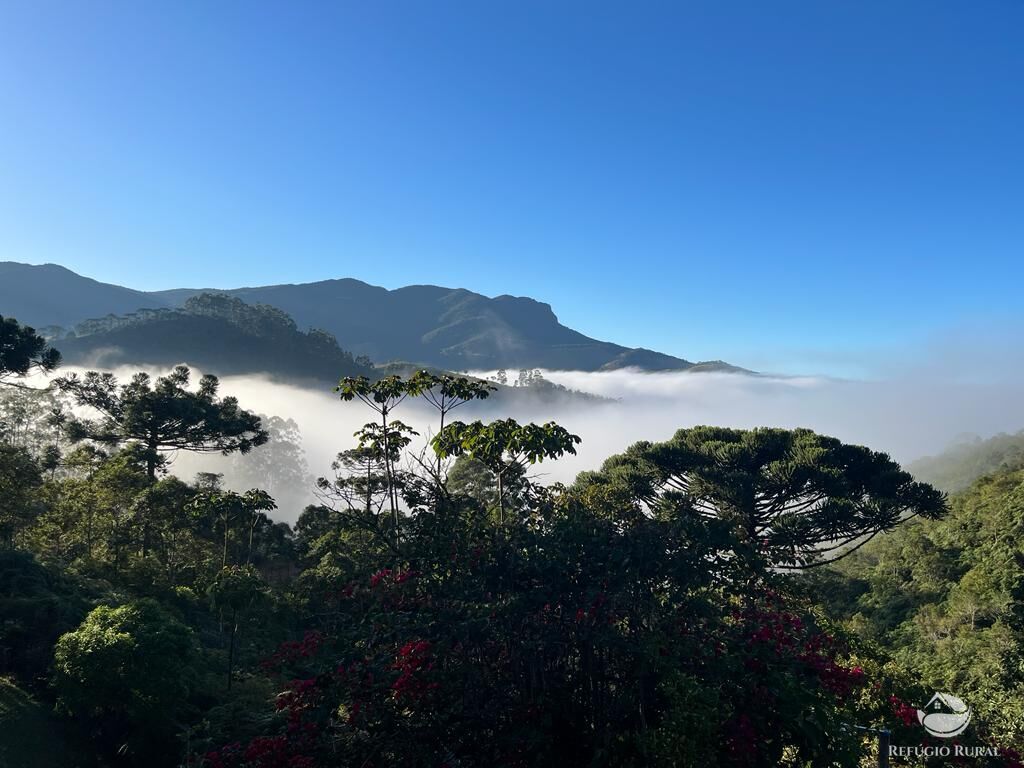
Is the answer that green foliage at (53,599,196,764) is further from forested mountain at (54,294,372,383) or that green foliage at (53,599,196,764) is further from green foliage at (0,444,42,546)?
forested mountain at (54,294,372,383)

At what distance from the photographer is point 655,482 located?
2534 cm

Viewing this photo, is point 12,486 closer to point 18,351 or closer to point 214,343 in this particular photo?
point 18,351

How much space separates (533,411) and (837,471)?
155 m

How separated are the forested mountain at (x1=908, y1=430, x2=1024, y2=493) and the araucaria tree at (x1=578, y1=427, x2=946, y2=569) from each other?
53.4 metres

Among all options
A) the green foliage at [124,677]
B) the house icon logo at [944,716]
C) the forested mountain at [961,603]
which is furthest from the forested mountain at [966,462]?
the green foliage at [124,677]

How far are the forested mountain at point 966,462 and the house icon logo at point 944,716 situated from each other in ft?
225

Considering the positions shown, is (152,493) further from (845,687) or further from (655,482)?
(845,687)

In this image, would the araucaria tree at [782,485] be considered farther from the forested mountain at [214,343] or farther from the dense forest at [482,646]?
the forested mountain at [214,343]

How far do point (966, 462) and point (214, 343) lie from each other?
132m

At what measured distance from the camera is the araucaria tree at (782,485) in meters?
21.3

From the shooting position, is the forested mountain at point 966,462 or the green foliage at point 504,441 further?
the forested mountain at point 966,462

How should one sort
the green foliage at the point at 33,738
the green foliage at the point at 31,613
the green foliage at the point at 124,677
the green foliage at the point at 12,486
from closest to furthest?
1. the green foliage at the point at 33,738
2. the green foliage at the point at 124,677
3. the green foliage at the point at 31,613
4. the green foliage at the point at 12,486

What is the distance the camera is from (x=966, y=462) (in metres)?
82.1

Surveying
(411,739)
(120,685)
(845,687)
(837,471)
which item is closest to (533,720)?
(411,739)
